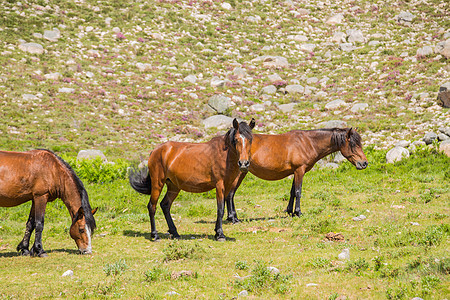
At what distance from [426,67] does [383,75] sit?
3102 mm

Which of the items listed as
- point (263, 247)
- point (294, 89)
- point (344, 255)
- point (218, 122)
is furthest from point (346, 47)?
point (344, 255)

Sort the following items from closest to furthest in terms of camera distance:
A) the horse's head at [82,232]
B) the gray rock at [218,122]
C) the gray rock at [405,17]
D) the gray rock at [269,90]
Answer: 1. the horse's head at [82,232]
2. the gray rock at [218,122]
3. the gray rock at [269,90]
4. the gray rock at [405,17]

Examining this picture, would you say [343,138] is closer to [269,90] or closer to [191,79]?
[269,90]

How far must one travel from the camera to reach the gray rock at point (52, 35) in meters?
33.5

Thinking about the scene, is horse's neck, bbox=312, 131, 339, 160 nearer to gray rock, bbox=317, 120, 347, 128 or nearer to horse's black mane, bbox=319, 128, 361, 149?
horse's black mane, bbox=319, 128, 361, 149

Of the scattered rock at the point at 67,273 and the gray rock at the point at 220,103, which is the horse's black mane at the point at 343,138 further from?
the gray rock at the point at 220,103

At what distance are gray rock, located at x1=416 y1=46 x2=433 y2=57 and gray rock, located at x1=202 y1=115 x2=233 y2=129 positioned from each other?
17123 millimetres

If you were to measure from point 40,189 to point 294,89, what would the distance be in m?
26.6

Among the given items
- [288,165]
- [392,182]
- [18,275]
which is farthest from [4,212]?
[392,182]

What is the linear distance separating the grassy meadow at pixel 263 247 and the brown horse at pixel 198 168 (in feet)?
4.15

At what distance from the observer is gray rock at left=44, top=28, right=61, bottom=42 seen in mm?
33531

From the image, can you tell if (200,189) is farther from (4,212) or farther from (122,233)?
(4,212)

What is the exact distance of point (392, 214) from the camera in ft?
37.7

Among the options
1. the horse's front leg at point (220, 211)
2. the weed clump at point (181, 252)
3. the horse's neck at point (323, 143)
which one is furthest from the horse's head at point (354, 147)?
the weed clump at point (181, 252)
